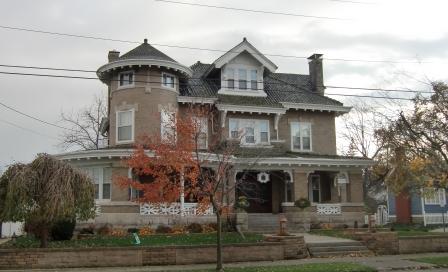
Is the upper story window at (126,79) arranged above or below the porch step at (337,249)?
above

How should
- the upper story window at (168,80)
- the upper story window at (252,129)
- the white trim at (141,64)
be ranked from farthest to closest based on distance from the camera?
the upper story window at (252,129), the upper story window at (168,80), the white trim at (141,64)

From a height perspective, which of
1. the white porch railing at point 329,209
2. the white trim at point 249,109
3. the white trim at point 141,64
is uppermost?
the white trim at point 141,64

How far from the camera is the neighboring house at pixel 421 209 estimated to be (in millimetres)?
46631

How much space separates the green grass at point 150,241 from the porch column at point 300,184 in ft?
22.2

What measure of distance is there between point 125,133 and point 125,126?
0.40 metres

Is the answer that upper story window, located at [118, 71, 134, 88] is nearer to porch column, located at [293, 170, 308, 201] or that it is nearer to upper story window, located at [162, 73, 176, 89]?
upper story window, located at [162, 73, 176, 89]

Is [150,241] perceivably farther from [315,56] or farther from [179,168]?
[315,56]

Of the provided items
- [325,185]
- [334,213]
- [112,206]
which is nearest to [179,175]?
[112,206]

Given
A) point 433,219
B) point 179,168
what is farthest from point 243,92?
point 433,219

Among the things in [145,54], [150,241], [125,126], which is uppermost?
→ [145,54]

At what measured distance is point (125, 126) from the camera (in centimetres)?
3011

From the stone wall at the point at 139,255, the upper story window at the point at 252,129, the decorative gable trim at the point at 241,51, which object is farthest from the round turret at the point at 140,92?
the stone wall at the point at 139,255

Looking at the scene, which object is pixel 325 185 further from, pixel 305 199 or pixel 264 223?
pixel 264 223

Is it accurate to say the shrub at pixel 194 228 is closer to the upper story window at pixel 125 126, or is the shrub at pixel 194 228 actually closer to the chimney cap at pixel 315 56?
the upper story window at pixel 125 126
